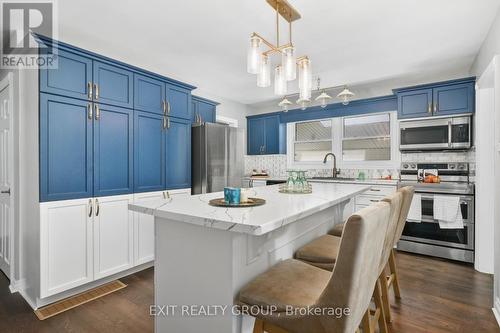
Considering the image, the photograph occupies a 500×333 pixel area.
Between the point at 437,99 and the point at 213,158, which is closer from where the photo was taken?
the point at 437,99

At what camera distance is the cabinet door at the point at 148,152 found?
2869 mm

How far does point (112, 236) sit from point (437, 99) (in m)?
4.26

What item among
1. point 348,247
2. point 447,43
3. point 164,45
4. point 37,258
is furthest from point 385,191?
point 37,258

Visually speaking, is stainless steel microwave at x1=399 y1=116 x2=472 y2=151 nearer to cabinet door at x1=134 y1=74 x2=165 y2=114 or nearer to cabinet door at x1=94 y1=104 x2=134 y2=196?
cabinet door at x1=134 y1=74 x2=165 y2=114

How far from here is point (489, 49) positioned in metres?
2.48

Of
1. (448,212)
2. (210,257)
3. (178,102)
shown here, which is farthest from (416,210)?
(178,102)

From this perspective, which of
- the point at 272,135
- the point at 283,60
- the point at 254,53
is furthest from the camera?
the point at 272,135

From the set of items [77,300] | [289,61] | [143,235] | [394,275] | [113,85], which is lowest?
[77,300]

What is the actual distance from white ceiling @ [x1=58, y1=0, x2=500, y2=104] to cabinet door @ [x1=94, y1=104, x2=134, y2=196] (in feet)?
2.54

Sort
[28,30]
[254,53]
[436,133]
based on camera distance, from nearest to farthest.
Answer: [254,53]
[28,30]
[436,133]

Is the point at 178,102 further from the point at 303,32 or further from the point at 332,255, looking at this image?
the point at 332,255

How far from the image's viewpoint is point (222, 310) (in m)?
1.21

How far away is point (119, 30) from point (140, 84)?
22.6 inches

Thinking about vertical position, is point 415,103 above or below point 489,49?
below
